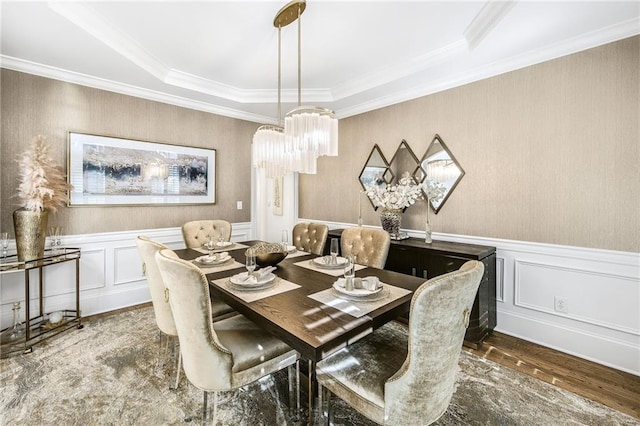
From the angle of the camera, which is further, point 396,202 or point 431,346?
point 396,202

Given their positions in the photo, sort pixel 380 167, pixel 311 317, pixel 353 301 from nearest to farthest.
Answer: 1. pixel 311 317
2. pixel 353 301
3. pixel 380 167

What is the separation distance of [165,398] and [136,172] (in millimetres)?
2583

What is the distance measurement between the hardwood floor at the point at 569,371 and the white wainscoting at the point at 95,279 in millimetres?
3660

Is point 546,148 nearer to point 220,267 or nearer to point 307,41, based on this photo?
point 307,41

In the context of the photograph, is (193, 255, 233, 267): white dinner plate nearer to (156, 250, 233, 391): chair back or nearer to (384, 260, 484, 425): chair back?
(156, 250, 233, 391): chair back

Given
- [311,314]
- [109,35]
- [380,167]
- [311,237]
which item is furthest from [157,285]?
[380,167]

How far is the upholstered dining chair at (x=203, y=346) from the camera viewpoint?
128 cm

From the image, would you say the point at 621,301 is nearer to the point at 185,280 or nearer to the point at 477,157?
the point at 477,157

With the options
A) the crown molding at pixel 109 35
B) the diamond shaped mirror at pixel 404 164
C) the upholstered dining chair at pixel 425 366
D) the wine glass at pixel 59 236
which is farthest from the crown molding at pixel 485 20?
the wine glass at pixel 59 236

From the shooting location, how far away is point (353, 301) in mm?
1470

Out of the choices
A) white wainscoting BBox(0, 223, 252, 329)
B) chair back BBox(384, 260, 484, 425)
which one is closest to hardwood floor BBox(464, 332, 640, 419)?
chair back BBox(384, 260, 484, 425)

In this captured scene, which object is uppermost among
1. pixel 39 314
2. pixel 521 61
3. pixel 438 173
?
pixel 521 61

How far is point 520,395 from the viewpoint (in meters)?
1.85

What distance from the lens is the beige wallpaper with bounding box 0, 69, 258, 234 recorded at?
105 inches
